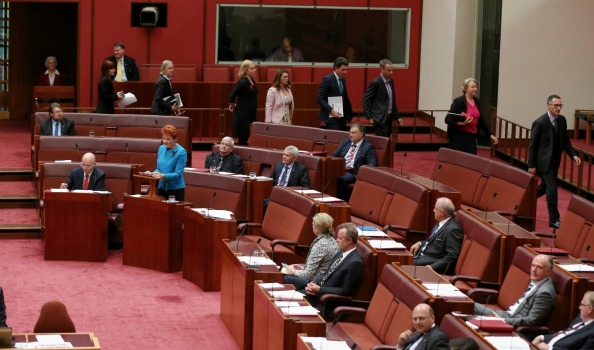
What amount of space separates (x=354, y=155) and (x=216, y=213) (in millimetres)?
2399

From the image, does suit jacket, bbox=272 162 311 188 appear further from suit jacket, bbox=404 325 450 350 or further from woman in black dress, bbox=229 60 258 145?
suit jacket, bbox=404 325 450 350

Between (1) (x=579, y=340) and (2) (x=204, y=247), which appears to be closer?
(1) (x=579, y=340)

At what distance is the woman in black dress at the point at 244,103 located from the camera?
14.5 m

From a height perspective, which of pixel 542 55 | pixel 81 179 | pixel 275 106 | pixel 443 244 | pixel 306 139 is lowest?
pixel 443 244

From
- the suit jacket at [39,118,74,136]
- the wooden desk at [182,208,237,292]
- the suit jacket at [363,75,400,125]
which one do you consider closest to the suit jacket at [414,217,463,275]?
the wooden desk at [182,208,237,292]

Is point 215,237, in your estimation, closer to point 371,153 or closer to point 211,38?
point 371,153

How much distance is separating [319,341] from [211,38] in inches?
439

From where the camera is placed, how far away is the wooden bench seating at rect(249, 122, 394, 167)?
13047 millimetres

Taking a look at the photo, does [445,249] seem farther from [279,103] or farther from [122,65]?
[122,65]

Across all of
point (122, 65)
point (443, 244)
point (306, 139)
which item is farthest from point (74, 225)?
point (122, 65)

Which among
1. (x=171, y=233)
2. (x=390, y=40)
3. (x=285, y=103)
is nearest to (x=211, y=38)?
(x=390, y=40)

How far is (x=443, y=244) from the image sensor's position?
9.92m

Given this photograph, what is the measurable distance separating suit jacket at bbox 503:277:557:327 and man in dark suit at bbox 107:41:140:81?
9.62 metres

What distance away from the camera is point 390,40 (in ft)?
61.5
